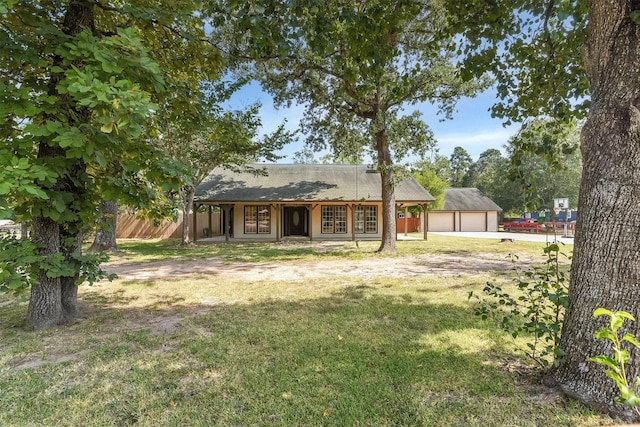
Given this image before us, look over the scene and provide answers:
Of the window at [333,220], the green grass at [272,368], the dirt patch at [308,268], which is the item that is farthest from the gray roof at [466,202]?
the green grass at [272,368]

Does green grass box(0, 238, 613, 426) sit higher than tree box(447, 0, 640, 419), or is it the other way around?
tree box(447, 0, 640, 419)

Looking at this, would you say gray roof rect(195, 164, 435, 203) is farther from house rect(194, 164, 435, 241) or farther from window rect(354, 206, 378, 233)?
window rect(354, 206, 378, 233)

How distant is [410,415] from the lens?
8.11 ft

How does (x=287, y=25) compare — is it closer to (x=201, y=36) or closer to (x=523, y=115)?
(x=201, y=36)

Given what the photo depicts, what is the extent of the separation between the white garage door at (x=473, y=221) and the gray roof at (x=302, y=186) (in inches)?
461

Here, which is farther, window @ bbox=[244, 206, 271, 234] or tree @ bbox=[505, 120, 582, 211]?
window @ bbox=[244, 206, 271, 234]

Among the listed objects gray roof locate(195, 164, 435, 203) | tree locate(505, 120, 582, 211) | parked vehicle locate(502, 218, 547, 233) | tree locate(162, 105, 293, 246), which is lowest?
parked vehicle locate(502, 218, 547, 233)

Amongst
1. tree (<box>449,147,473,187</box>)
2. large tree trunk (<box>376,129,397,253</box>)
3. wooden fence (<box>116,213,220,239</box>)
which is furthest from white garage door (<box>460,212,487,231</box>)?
tree (<box>449,147,473,187</box>)

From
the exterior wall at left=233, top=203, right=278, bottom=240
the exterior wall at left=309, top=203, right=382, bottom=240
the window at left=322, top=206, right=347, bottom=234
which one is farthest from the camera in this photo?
the window at left=322, top=206, right=347, bottom=234

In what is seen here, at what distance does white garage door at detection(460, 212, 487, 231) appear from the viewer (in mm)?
29406

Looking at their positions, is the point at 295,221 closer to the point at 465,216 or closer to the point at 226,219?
the point at 226,219

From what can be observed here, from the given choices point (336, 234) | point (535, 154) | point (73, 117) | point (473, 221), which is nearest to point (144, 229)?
point (336, 234)

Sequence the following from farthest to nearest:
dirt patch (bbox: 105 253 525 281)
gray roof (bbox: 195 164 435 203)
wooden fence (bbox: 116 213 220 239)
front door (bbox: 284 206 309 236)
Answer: front door (bbox: 284 206 309 236), wooden fence (bbox: 116 213 220 239), gray roof (bbox: 195 164 435 203), dirt patch (bbox: 105 253 525 281)

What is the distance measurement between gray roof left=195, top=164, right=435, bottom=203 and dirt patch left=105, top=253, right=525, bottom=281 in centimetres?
683
